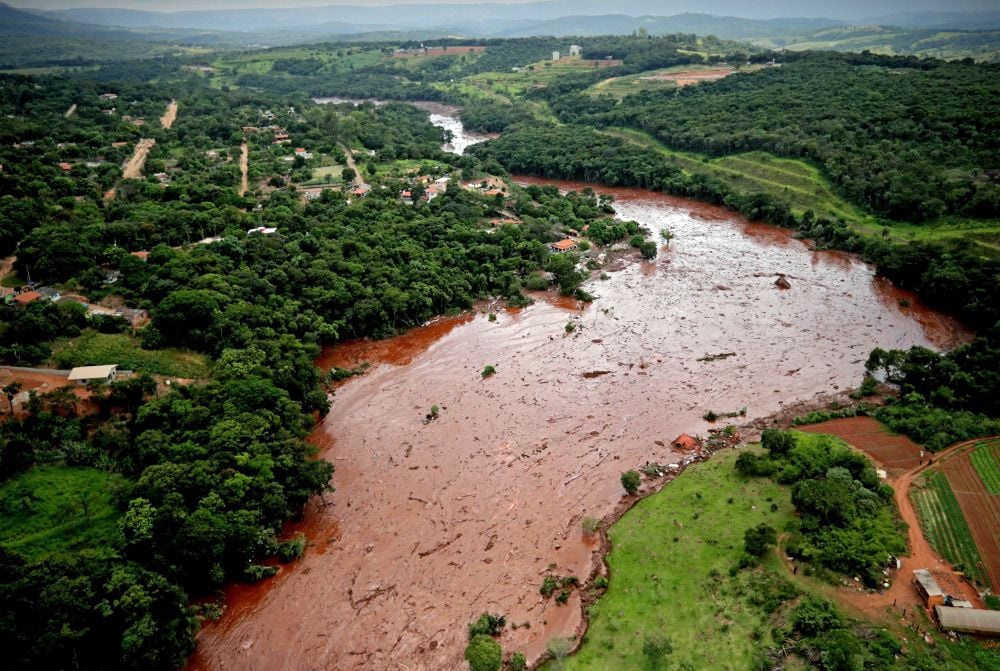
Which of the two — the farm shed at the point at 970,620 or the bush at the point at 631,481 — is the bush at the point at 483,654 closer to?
the bush at the point at 631,481

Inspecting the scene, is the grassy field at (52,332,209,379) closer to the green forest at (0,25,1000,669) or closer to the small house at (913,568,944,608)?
the green forest at (0,25,1000,669)

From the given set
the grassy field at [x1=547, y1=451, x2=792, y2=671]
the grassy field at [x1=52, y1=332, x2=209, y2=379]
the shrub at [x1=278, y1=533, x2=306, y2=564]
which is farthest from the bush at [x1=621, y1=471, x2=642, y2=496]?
the grassy field at [x1=52, y1=332, x2=209, y2=379]

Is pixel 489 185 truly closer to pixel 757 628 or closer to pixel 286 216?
pixel 286 216

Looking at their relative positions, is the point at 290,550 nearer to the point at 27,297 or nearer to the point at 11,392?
the point at 11,392

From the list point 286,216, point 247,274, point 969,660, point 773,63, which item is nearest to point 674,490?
point 969,660

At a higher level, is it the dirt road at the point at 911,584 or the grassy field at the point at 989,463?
the grassy field at the point at 989,463

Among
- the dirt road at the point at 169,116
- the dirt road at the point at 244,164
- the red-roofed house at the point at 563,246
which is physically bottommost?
the red-roofed house at the point at 563,246

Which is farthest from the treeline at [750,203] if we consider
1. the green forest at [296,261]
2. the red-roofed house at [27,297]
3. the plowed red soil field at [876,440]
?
the red-roofed house at [27,297]
